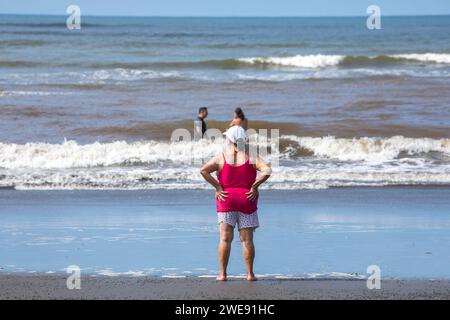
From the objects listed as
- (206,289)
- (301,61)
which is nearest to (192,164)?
(206,289)

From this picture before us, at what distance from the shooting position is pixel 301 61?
4162 cm

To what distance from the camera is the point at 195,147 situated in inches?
672

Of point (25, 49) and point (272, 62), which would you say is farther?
point (25, 49)

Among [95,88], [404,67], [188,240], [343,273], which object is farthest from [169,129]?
[404,67]

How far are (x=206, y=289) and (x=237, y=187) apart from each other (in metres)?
0.90

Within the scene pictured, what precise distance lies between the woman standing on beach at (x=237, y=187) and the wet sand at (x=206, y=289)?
1.05ft

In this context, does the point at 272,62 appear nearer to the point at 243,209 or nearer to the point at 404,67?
the point at 404,67

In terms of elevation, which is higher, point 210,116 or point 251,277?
point 210,116

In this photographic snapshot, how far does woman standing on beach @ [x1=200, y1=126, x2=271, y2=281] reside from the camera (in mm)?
7305

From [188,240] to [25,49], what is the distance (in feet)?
122

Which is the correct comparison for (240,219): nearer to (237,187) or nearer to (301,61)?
(237,187)

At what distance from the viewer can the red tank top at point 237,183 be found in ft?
24.0
